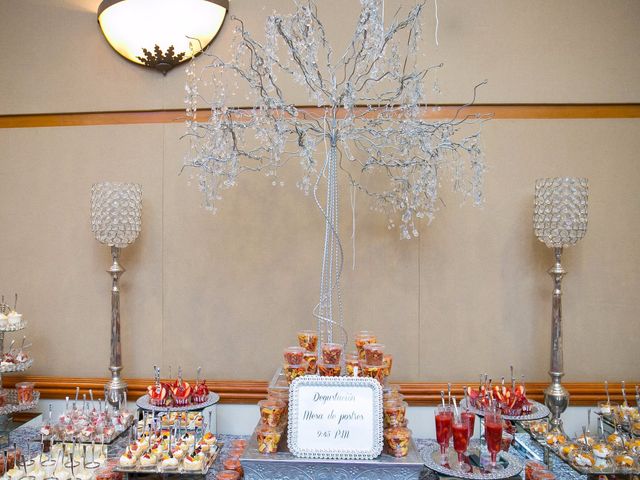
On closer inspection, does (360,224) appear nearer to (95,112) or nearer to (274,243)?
(274,243)

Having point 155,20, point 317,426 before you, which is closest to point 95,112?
point 155,20

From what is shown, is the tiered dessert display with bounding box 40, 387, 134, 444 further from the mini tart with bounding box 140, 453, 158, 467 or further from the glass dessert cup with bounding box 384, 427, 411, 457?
the glass dessert cup with bounding box 384, 427, 411, 457

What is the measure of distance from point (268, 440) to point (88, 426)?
3.32ft

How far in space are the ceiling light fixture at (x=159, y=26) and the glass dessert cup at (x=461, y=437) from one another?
7.20ft

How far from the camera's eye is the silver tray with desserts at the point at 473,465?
74.5 inches

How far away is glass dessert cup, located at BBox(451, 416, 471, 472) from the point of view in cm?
195

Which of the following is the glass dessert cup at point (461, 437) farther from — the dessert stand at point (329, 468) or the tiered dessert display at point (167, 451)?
the tiered dessert display at point (167, 451)

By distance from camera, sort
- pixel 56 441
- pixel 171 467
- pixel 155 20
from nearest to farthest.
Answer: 1. pixel 171 467
2. pixel 56 441
3. pixel 155 20

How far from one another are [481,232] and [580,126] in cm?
78

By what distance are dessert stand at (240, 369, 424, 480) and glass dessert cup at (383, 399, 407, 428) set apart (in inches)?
5.2

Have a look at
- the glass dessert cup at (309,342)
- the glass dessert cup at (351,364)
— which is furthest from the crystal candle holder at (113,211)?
the glass dessert cup at (351,364)

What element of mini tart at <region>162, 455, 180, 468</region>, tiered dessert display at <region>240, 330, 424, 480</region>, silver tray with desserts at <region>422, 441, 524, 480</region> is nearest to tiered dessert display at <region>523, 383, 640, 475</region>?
silver tray with desserts at <region>422, 441, 524, 480</region>

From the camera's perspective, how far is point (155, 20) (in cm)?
284

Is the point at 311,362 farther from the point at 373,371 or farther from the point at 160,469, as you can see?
the point at 160,469
